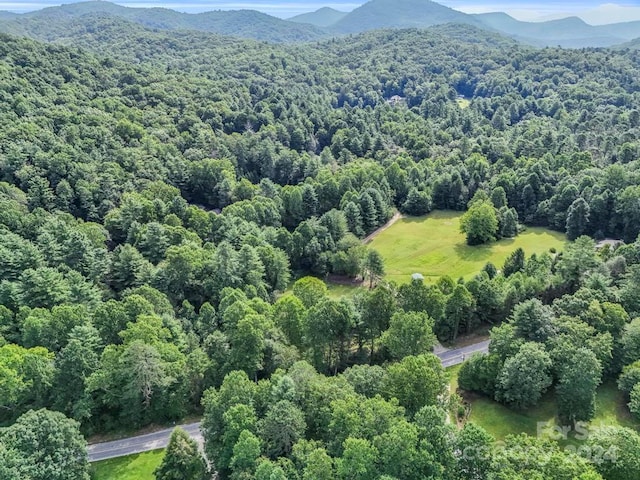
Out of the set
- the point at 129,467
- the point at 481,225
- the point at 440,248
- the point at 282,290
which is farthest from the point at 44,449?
the point at 481,225

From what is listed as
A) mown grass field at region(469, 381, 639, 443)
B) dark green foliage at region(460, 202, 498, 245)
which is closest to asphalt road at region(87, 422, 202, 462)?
mown grass field at region(469, 381, 639, 443)

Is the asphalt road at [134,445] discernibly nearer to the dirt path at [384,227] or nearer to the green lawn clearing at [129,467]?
the green lawn clearing at [129,467]

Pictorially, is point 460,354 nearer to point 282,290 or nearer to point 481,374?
A: point 481,374

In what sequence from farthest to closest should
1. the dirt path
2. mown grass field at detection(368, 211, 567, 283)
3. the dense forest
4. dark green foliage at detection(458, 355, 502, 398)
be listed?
the dirt path, mown grass field at detection(368, 211, 567, 283), dark green foliage at detection(458, 355, 502, 398), the dense forest

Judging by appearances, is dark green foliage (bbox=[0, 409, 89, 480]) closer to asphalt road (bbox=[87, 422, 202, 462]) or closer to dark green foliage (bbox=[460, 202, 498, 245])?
asphalt road (bbox=[87, 422, 202, 462])

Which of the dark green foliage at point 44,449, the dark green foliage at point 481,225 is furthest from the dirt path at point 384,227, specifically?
the dark green foliage at point 44,449

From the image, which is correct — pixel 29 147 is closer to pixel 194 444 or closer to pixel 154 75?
pixel 154 75
